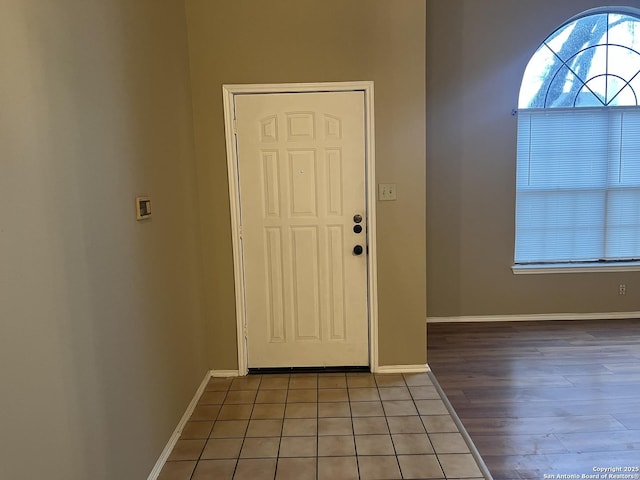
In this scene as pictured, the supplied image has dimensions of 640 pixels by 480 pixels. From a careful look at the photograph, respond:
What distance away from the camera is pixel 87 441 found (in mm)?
1440

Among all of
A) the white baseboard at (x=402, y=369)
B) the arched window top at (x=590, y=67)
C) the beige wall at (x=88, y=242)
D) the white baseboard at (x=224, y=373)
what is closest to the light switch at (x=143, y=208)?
the beige wall at (x=88, y=242)

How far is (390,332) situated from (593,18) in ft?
11.6

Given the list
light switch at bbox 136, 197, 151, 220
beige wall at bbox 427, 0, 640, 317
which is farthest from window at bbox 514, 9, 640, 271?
light switch at bbox 136, 197, 151, 220

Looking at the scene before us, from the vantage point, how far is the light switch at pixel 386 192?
286 centimetres

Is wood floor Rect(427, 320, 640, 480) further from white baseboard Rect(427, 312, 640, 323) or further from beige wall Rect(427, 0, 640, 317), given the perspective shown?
beige wall Rect(427, 0, 640, 317)

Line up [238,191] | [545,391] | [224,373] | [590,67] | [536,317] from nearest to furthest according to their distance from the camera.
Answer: [545,391]
[238,191]
[224,373]
[590,67]
[536,317]

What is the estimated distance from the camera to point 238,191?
2906mm

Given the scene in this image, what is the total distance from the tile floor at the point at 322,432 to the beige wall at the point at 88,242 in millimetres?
271

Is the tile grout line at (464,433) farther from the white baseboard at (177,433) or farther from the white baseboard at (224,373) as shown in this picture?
the white baseboard at (177,433)

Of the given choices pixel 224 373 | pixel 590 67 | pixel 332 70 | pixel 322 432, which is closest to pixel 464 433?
pixel 322 432

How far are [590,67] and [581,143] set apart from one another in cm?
71

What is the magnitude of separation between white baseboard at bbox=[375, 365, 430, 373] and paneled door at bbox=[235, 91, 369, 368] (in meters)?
0.13

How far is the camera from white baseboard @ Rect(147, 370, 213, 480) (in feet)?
6.50

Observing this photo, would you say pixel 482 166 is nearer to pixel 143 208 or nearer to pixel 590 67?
pixel 590 67
